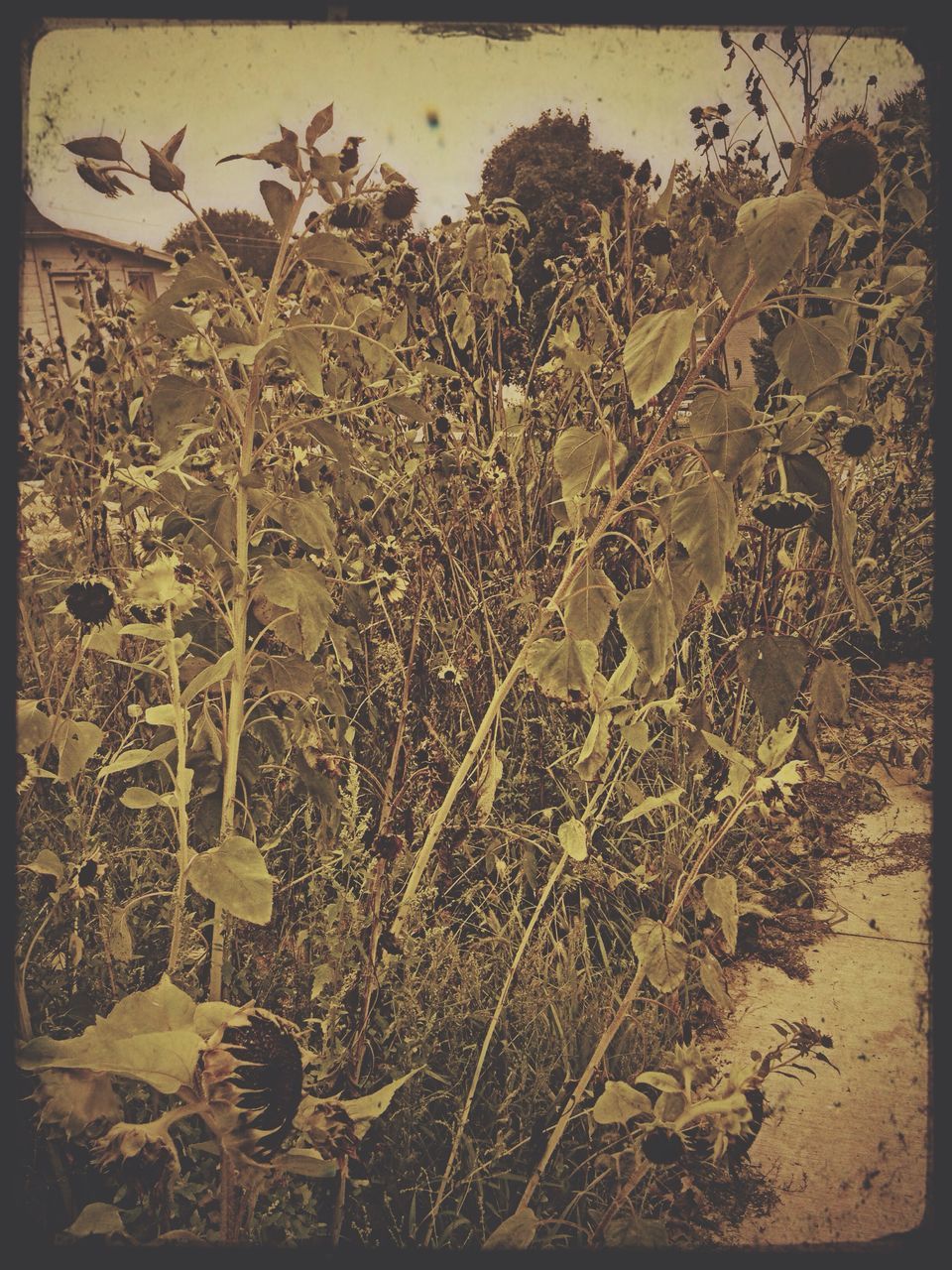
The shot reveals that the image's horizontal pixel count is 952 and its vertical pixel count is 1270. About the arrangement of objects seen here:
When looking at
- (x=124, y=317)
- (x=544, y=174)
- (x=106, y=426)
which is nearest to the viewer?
(x=544, y=174)

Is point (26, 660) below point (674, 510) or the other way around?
below

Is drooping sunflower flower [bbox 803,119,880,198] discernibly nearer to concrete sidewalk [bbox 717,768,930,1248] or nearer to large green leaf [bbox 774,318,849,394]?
large green leaf [bbox 774,318,849,394]

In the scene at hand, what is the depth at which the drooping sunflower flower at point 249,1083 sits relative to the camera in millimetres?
767

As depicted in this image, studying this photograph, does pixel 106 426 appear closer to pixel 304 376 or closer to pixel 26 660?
pixel 26 660

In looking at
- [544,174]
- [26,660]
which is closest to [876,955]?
[544,174]

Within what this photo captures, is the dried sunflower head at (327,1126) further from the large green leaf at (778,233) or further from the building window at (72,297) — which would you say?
the building window at (72,297)

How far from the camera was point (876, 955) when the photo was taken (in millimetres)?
1738

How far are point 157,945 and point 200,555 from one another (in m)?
0.82

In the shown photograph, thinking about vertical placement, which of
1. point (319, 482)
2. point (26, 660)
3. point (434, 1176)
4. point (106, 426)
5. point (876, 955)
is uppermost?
point (106, 426)

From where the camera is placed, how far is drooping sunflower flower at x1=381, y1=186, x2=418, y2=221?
49.2 inches

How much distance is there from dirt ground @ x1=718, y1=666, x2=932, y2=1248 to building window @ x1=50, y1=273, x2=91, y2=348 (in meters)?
2.52

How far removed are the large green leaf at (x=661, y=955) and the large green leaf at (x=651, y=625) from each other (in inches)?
15.0

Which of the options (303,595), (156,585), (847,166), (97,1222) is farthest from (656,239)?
(97,1222)

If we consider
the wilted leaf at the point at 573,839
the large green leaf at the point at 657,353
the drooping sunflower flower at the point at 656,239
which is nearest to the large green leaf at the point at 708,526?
the large green leaf at the point at 657,353
